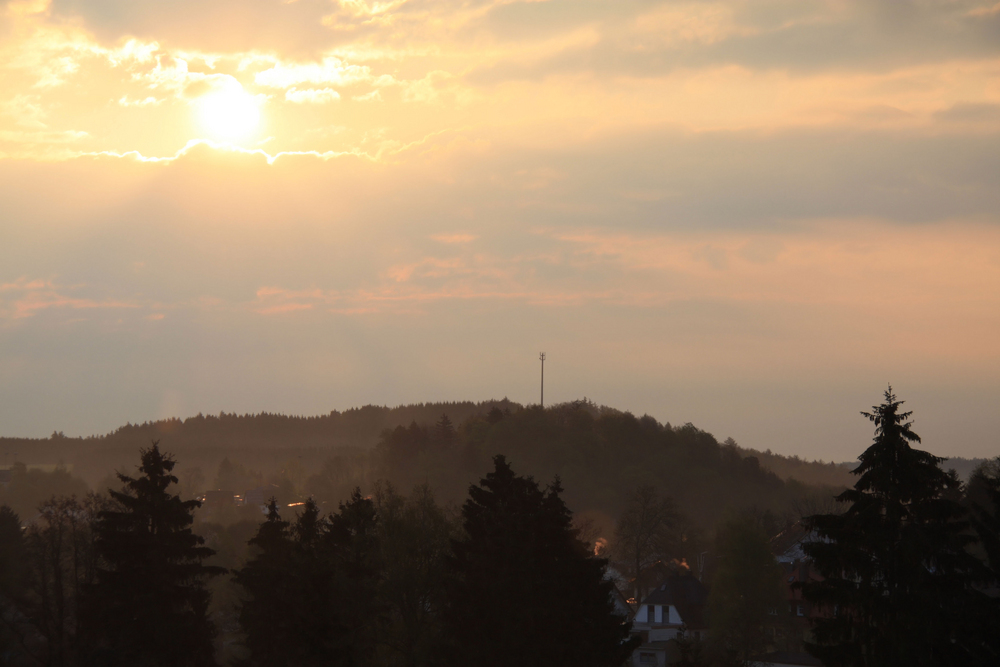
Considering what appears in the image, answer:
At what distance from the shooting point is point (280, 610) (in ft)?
148

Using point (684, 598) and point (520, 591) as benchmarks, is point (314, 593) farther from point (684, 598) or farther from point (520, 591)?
point (684, 598)

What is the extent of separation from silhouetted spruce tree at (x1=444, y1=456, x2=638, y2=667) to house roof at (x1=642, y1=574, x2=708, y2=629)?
51220 millimetres

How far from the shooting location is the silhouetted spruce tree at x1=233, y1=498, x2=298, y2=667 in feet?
146

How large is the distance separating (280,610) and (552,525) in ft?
44.4

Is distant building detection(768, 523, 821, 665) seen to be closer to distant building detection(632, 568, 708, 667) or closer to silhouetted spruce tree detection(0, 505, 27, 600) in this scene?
distant building detection(632, 568, 708, 667)

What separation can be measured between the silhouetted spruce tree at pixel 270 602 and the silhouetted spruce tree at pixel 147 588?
589 cm

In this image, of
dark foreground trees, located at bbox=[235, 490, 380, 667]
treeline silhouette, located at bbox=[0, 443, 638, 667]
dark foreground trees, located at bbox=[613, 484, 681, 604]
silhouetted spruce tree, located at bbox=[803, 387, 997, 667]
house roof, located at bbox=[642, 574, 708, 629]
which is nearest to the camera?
silhouetted spruce tree, located at bbox=[803, 387, 997, 667]

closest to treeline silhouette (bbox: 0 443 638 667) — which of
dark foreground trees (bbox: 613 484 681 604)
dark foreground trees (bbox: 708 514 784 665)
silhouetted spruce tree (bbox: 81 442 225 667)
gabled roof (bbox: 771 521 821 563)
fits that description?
silhouetted spruce tree (bbox: 81 442 225 667)

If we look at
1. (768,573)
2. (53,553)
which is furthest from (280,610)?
(768,573)

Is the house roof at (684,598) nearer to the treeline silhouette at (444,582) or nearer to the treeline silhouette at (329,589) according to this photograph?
the treeline silhouette at (444,582)

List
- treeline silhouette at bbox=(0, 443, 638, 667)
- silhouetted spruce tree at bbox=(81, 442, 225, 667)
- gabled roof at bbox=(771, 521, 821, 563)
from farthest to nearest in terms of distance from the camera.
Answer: gabled roof at bbox=(771, 521, 821, 563)
treeline silhouette at bbox=(0, 443, 638, 667)
silhouetted spruce tree at bbox=(81, 442, 225, 667)

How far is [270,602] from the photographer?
4594cm

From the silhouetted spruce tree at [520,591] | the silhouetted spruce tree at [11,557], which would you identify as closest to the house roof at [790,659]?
the silhouetted spruce tree at [520,591]

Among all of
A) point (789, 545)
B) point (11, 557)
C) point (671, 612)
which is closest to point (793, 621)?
point (671, 612)
